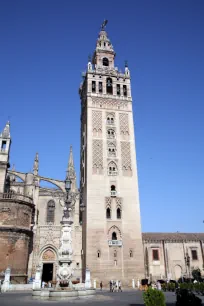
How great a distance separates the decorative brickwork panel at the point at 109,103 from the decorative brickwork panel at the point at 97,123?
1.18 metres

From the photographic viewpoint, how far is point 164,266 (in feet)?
111

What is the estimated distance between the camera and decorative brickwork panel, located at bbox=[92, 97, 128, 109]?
3456 cm

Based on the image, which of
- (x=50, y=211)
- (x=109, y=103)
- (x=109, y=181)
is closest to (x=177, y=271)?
(x=109, y=181)

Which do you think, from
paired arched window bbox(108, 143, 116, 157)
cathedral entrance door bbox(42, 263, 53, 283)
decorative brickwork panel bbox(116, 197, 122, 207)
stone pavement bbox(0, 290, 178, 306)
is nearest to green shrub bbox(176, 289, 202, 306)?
stone pavement bbox(0, 290, 178, 306)

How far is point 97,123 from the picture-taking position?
33.4 meters

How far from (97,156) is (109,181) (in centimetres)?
329

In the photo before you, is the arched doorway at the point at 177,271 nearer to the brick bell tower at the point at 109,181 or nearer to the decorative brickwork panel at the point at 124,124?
the brick bell tower at the point at 109,181

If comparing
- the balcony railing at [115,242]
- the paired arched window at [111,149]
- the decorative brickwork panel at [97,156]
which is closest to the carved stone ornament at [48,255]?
the balcony railing at [115,242]

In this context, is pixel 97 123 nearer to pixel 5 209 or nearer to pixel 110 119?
pixel 110 119

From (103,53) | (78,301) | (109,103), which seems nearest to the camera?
(78,301)

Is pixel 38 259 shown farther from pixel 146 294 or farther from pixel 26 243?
pixel 146 294

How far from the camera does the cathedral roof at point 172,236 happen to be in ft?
117

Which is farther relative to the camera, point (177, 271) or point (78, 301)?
point (177, 271)

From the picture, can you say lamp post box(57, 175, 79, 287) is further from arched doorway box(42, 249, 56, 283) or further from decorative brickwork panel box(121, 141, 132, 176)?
arched doorway box(42, 249, 56, 283)
